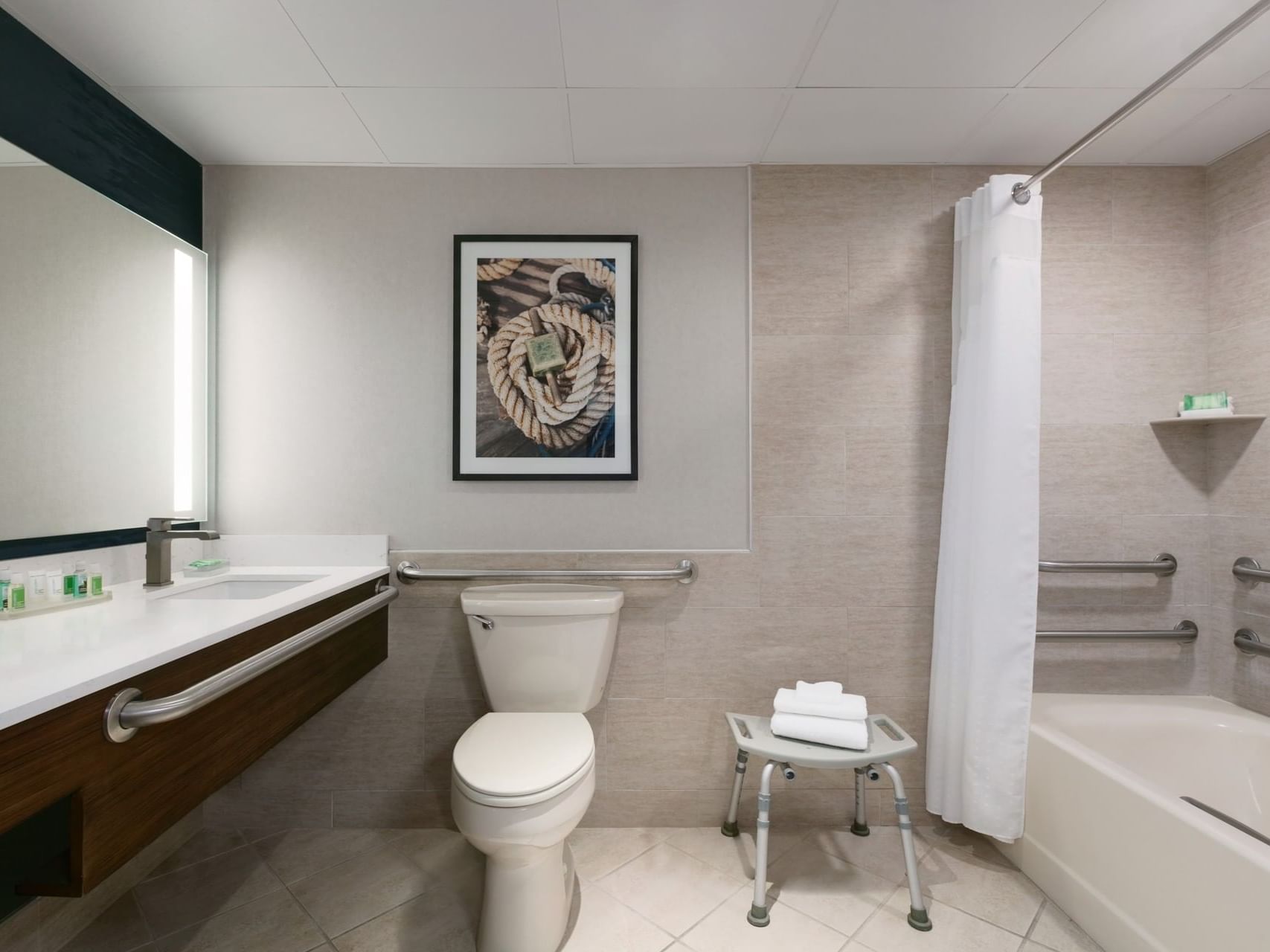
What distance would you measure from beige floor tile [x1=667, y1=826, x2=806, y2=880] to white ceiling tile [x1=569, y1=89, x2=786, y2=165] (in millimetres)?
2078

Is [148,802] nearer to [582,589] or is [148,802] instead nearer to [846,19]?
[582,589]

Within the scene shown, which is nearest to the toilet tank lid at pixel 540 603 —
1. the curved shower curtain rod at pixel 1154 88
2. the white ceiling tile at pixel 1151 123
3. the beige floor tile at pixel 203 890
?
the beige floor tile at pixel 203 890

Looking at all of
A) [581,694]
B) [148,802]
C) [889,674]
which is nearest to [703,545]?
[581,694]

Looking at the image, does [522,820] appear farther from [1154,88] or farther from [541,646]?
[1154,88]

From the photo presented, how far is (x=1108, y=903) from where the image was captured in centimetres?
142

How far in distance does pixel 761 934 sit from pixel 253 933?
4.06 ft

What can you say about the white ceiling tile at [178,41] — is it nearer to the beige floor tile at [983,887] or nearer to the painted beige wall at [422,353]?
the painted beige wall at [422,353]

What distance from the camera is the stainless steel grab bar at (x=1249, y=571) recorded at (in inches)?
69.1

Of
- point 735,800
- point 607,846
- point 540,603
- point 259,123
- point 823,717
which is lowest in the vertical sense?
point 607,846

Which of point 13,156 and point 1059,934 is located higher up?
point 13,156

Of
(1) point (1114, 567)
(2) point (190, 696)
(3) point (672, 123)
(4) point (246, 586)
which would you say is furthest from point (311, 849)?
(1) point (1114, 567)

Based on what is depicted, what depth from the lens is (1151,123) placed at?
1734 mm

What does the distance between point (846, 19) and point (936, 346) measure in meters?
0.99

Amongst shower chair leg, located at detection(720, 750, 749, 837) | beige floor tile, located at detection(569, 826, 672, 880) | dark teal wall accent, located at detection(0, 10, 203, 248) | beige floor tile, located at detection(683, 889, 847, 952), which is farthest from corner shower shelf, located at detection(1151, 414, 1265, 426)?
dark teal wall accent, located at detection(0, 10, 203, 248)
